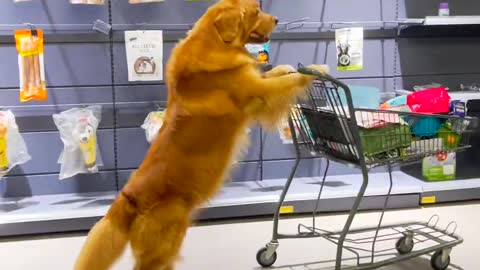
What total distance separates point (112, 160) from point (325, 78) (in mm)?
2112

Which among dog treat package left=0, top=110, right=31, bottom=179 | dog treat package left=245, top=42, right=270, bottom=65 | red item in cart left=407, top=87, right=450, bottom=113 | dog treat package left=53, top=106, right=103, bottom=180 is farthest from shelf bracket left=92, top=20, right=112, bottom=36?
red item in cart left=407, top=87, right=450, bottom=113

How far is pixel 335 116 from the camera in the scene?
2.54 metres

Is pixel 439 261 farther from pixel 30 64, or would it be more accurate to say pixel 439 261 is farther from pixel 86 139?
pixel 30 64

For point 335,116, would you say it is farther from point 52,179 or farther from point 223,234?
point 52,179

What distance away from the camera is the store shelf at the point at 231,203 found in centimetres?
339

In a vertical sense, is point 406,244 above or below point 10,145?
below

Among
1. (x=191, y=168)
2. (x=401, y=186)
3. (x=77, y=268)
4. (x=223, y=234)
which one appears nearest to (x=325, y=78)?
(x=191, y=168)

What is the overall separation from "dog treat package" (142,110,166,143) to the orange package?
2.22 ft

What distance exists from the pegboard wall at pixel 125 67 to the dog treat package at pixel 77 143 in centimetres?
24

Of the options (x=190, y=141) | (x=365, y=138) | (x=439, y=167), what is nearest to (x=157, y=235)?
(x=190, y=141)

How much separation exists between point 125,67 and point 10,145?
0.92 m

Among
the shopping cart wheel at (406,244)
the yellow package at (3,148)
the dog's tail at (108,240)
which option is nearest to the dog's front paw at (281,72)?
the dog's tail at (108,240)

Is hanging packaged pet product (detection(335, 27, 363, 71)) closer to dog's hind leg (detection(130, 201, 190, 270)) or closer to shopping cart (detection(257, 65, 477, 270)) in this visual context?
shopping cart (detection(257, 65, 477, 270))

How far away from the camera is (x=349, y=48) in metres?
3.90
